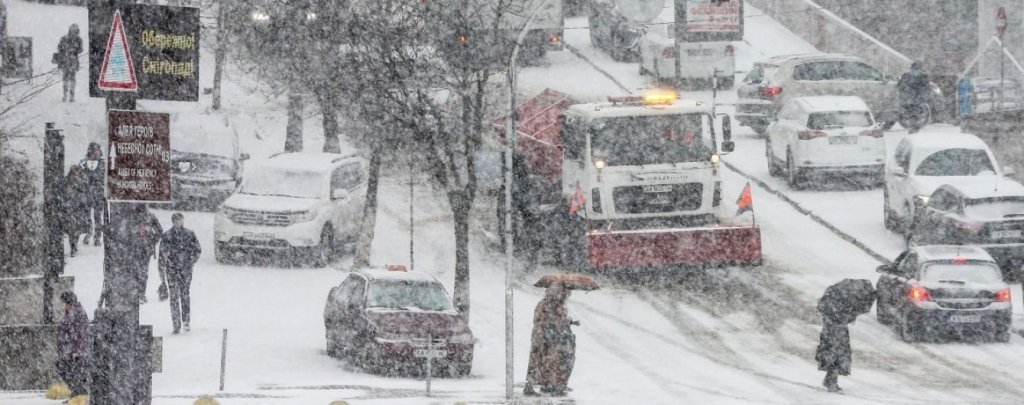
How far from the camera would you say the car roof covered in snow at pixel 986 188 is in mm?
25844

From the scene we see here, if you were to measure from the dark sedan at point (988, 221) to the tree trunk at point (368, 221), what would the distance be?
9.19m

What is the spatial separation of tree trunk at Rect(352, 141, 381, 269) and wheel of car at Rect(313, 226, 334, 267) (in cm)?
44

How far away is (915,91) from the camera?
3584 centimetres

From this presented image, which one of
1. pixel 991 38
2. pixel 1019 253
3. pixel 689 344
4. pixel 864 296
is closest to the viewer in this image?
pixel 864 296

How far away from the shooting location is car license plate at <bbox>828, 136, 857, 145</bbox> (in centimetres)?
3145

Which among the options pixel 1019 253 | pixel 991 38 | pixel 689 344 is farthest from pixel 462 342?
pixel 991 38

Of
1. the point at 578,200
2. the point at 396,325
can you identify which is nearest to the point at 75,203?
the point at 396,325

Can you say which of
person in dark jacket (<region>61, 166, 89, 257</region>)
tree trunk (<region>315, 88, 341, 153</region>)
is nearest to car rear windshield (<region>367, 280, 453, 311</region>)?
person in dark jacket (<region>61, 166, 89, 257</region>)

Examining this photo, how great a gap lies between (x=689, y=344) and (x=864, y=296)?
303cm

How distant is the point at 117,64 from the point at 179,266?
10834 millimetres

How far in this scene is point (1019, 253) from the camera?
2564cm

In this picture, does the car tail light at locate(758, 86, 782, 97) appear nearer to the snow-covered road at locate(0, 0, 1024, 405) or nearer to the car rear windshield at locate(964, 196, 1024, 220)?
the snow-covered road at locate(0, 0, 1024, 405)

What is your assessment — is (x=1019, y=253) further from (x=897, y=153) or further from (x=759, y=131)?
(x=759, y=131)

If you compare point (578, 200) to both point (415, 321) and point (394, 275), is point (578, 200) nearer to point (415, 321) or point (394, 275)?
point (394, 275)
